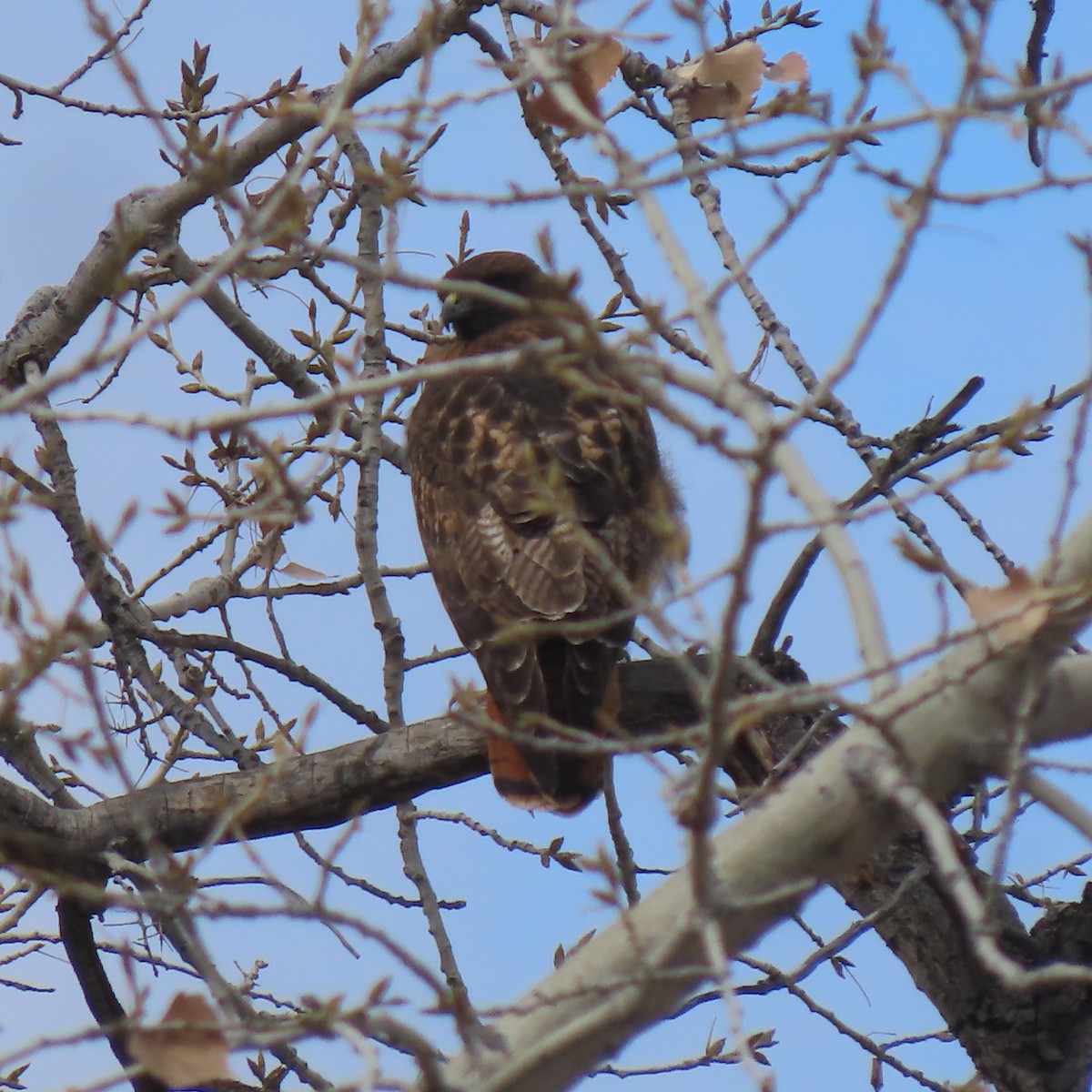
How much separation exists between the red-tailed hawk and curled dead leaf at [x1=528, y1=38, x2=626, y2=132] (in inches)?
22.3

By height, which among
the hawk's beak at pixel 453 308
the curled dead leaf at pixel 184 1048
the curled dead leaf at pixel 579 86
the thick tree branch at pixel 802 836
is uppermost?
the hawk's beak at pixel 453 308

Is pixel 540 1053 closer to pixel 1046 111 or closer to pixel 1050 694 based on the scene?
pixel 1050 694

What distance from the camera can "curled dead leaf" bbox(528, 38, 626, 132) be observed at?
8.01 ft

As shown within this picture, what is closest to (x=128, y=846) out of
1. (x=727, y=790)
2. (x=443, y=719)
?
(x=443, y=719)

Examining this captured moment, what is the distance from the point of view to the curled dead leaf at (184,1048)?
2.13m

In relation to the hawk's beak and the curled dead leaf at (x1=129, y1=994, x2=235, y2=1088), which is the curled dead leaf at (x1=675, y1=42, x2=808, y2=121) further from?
the hawk's beak

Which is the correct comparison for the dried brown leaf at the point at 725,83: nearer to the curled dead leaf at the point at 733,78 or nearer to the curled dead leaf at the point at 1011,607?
the curled dead leaf at the point at 733,78

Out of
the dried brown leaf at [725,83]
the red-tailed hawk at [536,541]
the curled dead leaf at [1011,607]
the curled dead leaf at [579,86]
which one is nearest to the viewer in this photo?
the curled dead leaf at [1011,607]

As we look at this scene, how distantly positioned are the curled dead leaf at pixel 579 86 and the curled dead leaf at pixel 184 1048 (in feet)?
4.38

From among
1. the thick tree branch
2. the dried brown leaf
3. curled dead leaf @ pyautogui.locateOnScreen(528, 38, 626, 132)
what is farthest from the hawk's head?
the thick tree branch

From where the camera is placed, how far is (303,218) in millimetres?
2721

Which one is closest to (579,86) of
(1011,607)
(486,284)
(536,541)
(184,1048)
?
(1011,607)

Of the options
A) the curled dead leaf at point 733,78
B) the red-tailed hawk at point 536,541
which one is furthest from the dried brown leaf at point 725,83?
the red-tailed hawk at point 536,541

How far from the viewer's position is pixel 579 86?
2584 mm
